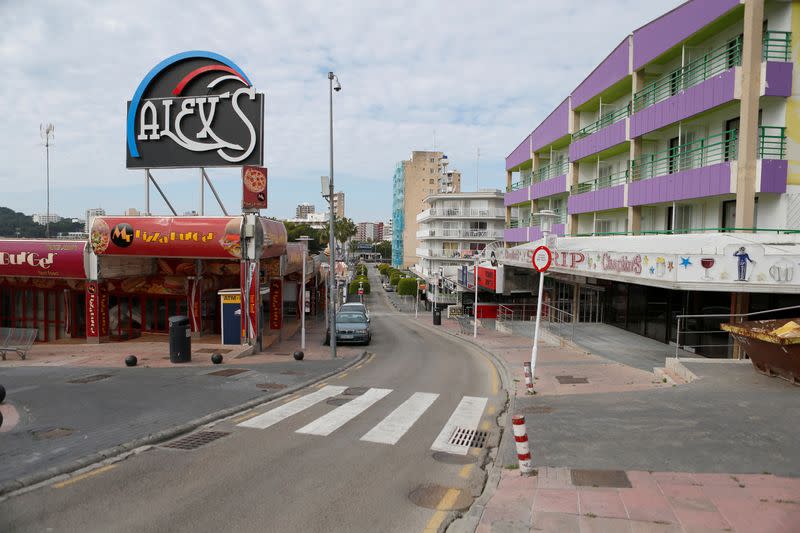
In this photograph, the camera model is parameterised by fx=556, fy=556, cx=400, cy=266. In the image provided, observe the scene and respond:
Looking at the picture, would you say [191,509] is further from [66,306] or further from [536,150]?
[536,150]

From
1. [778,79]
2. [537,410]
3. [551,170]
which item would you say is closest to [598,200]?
[551,170]

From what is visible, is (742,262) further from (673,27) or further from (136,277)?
(136,277)

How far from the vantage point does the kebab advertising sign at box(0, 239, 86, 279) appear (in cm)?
2355

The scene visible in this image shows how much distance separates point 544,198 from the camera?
40.5m

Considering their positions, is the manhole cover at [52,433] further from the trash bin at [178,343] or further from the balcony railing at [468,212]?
the balcony railing at [468,212]

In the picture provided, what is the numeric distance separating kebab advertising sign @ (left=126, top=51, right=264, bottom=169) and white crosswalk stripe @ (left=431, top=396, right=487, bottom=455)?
48.1ft

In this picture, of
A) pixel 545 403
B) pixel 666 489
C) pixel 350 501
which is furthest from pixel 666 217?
pixel 350 501

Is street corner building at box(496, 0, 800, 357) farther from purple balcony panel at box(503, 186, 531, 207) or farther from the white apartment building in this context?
the white apartment building

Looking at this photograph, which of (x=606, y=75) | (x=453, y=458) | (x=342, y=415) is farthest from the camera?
(x=606, y=75)

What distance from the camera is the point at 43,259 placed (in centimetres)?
2397

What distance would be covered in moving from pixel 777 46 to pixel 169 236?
22.6 meters

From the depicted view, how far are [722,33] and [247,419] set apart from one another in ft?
68.4

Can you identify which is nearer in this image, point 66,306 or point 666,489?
point 666,489

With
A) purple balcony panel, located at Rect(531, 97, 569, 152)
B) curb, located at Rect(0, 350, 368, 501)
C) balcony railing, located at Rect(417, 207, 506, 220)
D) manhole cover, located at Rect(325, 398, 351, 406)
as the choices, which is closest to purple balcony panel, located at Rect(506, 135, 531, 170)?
purple balcony panel, located at Rect(531, 97, 569, 152)
